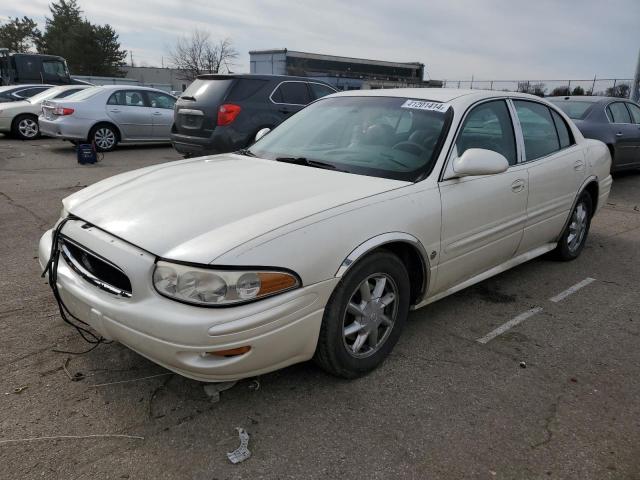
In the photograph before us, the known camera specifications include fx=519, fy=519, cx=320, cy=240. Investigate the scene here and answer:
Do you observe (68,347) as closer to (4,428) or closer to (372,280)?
(4,428)

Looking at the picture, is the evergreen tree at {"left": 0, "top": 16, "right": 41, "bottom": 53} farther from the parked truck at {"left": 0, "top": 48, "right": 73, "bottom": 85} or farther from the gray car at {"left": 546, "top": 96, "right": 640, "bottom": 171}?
the gray car at {"left": 546, "top": 96, "right": 640, "bottom": 171}

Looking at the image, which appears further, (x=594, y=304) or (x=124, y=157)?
(x=124, y=157)

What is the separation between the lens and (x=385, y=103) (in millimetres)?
3762

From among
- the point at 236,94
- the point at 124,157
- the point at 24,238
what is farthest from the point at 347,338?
the point at 124,157

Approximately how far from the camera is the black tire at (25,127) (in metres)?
14.0

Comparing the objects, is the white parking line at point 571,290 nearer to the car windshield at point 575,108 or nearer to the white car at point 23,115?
the car windshield at point 575,108

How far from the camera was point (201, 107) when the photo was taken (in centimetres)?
836

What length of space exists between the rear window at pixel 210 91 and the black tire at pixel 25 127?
7.68 meters

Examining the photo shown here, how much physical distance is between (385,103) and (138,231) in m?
2.07

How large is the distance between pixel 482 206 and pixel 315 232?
1469 mm

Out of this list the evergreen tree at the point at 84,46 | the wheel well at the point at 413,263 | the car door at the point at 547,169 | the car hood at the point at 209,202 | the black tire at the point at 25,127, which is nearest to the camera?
the car hood at the point at 209,202

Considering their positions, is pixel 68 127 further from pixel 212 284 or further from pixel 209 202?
pixel 212 284

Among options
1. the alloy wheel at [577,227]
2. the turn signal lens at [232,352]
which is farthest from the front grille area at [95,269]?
the alloy wheel at [577,227]

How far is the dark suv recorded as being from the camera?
26.8ft
